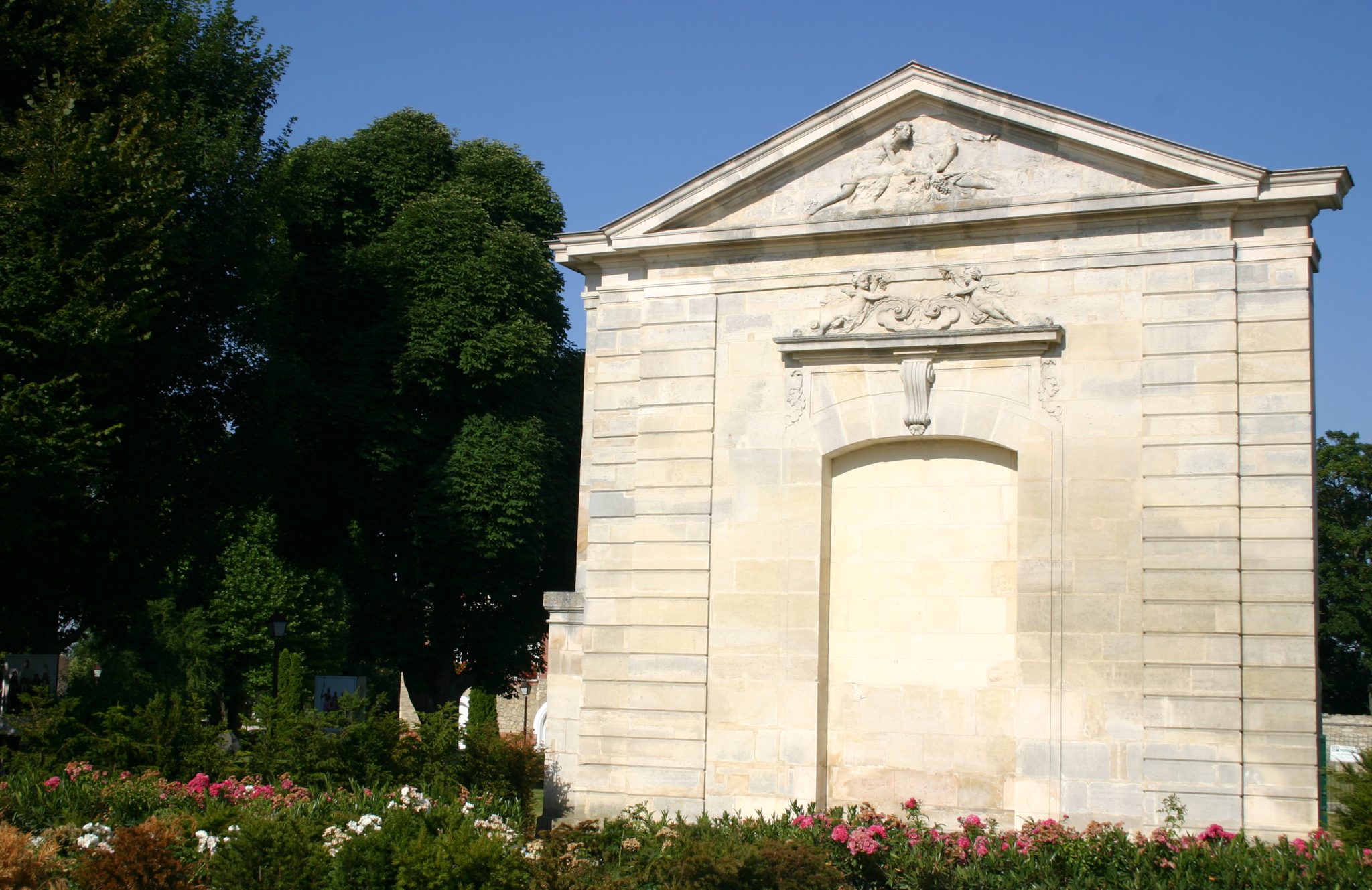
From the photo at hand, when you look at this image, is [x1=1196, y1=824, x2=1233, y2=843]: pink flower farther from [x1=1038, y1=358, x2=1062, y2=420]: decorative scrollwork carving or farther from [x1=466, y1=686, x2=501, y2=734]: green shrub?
[x1=466, y1=686, x2=501, y2=734]: green shrub

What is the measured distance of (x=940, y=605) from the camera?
516 inches

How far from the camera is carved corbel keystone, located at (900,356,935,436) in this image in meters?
13.1

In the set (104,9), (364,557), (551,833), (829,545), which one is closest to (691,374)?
(829,545)

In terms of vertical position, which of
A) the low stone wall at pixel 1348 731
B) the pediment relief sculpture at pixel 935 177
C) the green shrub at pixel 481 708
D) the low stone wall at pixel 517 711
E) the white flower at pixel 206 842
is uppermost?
the pediment relief sculpture at pixel 935 177

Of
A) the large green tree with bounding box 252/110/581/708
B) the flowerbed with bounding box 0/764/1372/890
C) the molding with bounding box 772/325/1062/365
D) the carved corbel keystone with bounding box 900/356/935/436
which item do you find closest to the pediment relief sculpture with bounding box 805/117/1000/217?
the molding with bounding box 772/325/1062/365

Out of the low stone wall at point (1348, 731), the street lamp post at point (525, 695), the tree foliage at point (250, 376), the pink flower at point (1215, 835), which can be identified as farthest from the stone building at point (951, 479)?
the low stone wall at point (1348, 731)

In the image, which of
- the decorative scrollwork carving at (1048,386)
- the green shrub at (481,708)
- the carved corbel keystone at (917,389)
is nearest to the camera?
the decorative scrollwork carving at (1048,386)

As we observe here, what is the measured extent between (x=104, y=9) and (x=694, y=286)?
829 centimetres

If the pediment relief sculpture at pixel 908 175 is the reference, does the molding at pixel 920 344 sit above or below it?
below

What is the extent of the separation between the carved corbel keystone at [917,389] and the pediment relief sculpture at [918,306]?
14.2 inches

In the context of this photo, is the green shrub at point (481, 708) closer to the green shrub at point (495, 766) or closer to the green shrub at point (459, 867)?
the green shrub at point (495, 766)

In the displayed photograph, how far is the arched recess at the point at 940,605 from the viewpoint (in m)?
12.5

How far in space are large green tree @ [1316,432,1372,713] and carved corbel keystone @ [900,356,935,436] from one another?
34.3 m

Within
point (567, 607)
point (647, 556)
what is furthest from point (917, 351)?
point (567, 607)
